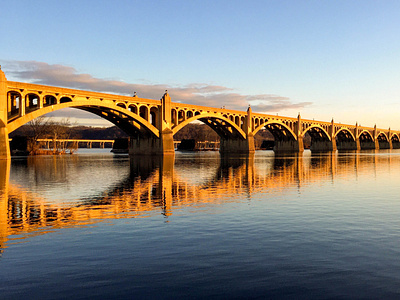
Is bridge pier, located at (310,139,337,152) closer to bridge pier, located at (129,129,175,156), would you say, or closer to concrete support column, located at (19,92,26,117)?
bridge pier, located at (129,129,175,156)

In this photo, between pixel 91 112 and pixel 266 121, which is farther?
pixel 266 121

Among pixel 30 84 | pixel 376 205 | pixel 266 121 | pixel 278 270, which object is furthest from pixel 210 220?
pixel 266 121

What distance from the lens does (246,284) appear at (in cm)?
728

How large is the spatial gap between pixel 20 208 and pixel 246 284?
12.3 metres

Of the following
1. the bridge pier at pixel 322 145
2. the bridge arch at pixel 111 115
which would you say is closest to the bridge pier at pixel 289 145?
the bridge pier at pixel 322 145

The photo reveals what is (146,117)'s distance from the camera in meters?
86.2

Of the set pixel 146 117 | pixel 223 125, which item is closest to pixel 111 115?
pixel 146 117

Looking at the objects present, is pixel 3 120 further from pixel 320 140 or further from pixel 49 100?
pixel 320 140

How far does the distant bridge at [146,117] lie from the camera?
60.9 m

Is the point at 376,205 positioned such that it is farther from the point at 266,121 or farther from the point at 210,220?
the point at 266,121

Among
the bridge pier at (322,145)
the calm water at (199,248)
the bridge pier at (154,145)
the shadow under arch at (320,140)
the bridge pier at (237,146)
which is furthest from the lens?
→ the bridge pier at (322,145)

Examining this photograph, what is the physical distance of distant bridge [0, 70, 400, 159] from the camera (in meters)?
60.9

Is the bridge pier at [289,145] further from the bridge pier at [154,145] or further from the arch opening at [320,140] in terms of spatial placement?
the bridge pier at [154,145]

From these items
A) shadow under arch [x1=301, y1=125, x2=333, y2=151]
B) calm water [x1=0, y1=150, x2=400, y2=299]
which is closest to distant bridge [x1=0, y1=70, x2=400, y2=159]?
shadow under arch [x1=301, y1=125, x2=333, y2=151]
